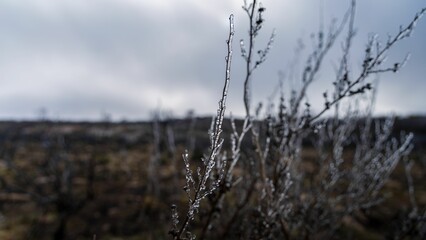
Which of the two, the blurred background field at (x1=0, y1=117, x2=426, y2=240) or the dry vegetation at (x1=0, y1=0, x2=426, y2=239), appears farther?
the blurred background field at (x1=0, y1=117, x2=426, y2=240)

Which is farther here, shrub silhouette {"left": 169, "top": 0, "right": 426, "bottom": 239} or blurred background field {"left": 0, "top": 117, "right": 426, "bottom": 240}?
blurred background field {"left": 0, "top": 117, "right": 426, "bottom": 240}

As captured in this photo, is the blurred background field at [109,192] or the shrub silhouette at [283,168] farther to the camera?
the blurred background field at [109,192]

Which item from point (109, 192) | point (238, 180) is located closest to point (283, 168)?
point (238, 180)

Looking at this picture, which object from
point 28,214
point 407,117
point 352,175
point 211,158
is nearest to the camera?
point 211,158

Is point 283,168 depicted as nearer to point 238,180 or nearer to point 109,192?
point 238,180

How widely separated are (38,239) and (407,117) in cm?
4109

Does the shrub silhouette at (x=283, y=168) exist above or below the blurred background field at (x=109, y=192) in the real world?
above

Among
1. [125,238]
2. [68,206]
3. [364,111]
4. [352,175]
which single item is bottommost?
[125,238]

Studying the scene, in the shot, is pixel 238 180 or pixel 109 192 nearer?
pixel 238 180

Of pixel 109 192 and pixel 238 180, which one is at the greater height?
pixel 238 180

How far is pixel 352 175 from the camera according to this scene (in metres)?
6.22

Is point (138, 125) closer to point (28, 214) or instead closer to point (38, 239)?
point (28, 214)

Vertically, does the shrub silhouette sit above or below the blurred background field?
above

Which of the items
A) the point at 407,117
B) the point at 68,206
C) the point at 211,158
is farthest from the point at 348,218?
the point at 407,117
